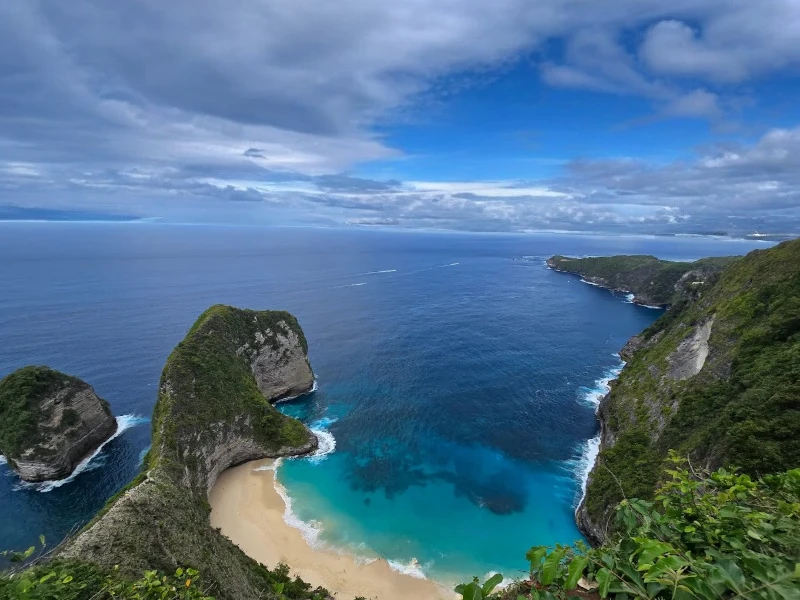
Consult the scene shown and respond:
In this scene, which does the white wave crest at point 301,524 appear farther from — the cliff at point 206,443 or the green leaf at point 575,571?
the green leaf at point 575,571

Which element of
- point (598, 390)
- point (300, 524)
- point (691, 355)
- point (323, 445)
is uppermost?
point (691, 355)

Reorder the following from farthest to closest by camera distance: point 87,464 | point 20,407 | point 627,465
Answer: point 87,464, point 20,407, point 627,465

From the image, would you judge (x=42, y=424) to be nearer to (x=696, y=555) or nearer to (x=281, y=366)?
(x=281, y=366)

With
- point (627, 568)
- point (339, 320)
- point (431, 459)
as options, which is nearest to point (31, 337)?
point (339, 320)

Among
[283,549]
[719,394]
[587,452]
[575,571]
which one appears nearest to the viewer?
[575,571]

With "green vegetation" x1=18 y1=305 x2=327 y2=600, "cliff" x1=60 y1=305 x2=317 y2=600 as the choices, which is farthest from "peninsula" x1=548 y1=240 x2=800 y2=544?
"cliff" x1=60 y1=305 x2=317 y2=600

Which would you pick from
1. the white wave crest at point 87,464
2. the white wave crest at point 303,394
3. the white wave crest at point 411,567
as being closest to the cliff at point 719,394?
the white wave crest at point 411,567

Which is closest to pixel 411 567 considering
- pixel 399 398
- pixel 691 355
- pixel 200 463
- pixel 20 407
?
pixel 200 463

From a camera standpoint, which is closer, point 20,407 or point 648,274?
point 20,407

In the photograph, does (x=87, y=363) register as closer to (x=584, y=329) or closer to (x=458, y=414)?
(x=458, y=414)
